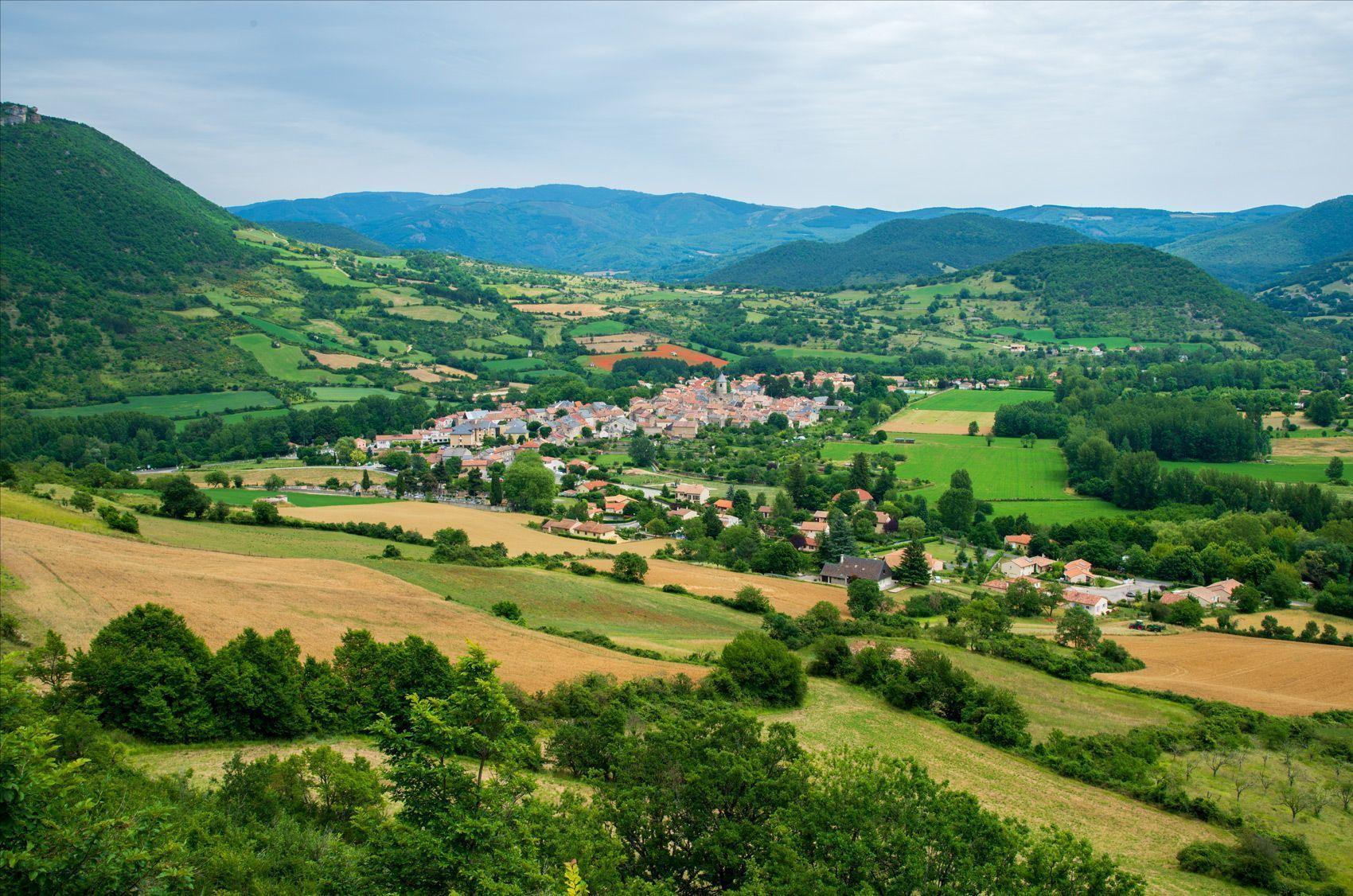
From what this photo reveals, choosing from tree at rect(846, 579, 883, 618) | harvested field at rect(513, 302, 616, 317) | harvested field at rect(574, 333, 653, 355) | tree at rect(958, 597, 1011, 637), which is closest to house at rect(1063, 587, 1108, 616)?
tree at rect(958, 597, 1011, 637)

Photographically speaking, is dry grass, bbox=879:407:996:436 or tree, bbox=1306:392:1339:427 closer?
tree, bbox=1306:392:1339:427

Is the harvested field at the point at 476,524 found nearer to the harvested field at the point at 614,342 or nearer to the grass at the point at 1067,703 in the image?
the grass at the point at 1067,703

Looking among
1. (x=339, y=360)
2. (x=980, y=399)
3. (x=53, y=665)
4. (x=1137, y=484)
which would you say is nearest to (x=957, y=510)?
(x=1137, y=484)

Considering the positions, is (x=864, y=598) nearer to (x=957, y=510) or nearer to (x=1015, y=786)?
(x=1015, y=786)

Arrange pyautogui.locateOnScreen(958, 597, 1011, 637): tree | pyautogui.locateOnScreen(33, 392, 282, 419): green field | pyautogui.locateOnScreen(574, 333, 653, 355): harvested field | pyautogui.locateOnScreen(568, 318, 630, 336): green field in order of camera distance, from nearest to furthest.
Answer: pyautogui.locateOnScreen(958, 597, 1011, 637): tree, pyautogui.locateOnScreen(33, 392, 282, 419): green field, pyautogui.locateOnScreen(574, 333, 653, 355): harvested field, pyautogui.locateOnScreen(568, 318, 630, 336): green field

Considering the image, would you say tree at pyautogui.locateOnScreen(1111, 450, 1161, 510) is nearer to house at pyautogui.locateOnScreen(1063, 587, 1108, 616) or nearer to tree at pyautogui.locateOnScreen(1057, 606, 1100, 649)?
house at pyautogui.locateOnScreen(1063, 587, 1108, 616)

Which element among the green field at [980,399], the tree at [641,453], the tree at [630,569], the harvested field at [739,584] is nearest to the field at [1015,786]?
the harvested field at [739,584]
